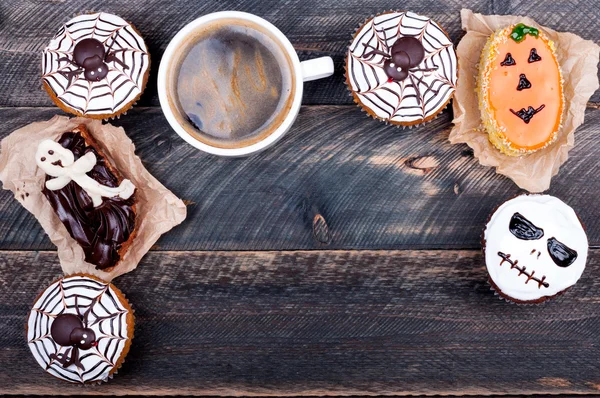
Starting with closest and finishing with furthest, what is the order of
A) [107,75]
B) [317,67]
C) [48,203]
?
[317,67] < [107,75] < [48,203]

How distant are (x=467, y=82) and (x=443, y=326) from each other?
779 mm

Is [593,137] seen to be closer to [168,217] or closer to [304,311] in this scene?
[304,311]

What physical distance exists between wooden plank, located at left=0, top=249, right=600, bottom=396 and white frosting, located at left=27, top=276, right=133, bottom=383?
0.11m

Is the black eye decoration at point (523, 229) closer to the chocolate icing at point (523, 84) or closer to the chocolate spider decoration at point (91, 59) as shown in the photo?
the chocolate icing at point (523, 84)

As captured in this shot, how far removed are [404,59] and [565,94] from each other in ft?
Result: 1.91

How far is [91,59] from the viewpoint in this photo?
60.9 inches

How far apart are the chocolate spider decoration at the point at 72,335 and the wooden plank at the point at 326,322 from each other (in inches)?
7.0

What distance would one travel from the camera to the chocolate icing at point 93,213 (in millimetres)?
1610

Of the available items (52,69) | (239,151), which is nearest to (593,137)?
(239,151)

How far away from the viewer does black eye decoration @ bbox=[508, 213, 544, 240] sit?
5.25 ft

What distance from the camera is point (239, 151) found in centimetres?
146

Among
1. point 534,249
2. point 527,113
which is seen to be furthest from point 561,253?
point 527,113

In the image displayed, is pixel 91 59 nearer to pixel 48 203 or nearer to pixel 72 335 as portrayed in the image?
pixel 48 203

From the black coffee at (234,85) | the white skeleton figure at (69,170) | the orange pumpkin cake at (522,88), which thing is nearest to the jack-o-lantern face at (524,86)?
the orange pumpkin cake at (522,88)
